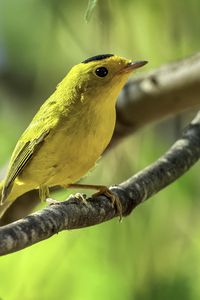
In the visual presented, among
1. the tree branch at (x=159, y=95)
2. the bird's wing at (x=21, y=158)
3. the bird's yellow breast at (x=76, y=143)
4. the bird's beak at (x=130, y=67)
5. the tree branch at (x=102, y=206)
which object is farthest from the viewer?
the tree branch at (x=159, y=95)

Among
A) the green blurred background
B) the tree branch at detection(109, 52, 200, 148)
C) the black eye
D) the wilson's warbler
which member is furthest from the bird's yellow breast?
the tree branch at detection(109, 52, 200, 148)

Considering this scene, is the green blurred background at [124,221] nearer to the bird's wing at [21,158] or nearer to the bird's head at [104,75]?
the bird's head at [104,75]

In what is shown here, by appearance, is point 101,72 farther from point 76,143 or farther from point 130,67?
point 76,143

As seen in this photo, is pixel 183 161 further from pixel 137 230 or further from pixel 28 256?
pixel 28 256

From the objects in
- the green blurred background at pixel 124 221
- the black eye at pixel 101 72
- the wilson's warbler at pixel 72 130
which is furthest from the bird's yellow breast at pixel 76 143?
the green blurred background at pixel 124 221

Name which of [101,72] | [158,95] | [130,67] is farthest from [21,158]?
[158,95]

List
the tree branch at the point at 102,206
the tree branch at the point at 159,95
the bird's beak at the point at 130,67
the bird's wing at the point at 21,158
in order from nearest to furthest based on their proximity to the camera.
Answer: the tree branch at the point at 102,206 → the bird's beak at the point at 130,67 → the bird's wing at the point at 21,158 → the tree branch at the point at 159,95
